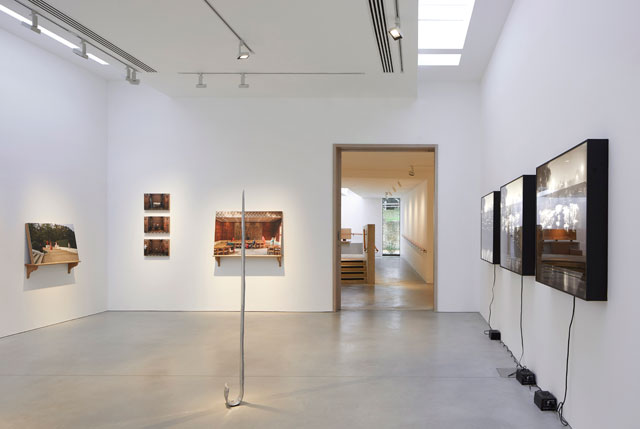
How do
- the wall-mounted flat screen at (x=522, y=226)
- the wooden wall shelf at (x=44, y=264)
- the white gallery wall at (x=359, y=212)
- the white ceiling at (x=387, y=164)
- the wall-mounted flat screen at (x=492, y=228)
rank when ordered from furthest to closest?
1. the white gallery wall at (x=359, y=212)
2. the white ceiling at (x=387, y=164)
3. the wooden wall shelf at (x=44, y=264)
4. the wall-mounted flat screen at (x=492, y=228)
5. the wall-mounted flat screen at (x=522, y=226)

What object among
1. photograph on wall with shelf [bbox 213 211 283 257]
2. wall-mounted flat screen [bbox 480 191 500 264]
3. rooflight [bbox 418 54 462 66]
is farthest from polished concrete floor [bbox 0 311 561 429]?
rooflight [bbox 418 54 462 66]

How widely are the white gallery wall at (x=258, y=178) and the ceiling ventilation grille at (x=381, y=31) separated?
1886 mm

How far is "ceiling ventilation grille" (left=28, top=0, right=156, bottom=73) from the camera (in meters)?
4.85

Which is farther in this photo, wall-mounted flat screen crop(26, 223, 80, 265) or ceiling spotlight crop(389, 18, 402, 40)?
wall-mounted flat screen crop(26, 223, 80, 265)

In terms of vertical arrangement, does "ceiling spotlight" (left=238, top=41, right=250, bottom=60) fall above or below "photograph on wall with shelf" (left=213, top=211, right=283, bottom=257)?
above

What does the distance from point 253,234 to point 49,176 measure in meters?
3.26

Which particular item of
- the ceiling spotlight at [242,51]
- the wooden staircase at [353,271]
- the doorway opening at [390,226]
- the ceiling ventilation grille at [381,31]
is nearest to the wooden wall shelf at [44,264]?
the ceiling spotlight at [242,51]

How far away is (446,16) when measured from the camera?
255 inches

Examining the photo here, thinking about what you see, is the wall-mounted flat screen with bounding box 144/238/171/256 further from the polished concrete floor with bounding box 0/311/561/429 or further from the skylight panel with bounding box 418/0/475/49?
the skylight panel with bounding box 418/0/475/49

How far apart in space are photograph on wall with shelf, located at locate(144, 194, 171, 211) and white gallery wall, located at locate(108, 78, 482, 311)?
0.38 feet

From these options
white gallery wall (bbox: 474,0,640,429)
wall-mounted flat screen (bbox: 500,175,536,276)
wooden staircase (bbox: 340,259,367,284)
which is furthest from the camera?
wooden staircase (bbox: 340,259,367,284)

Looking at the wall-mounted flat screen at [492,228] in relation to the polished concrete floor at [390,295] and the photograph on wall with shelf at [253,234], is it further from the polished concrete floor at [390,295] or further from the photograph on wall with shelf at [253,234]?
the photograph on wall with shelf at [253,234]

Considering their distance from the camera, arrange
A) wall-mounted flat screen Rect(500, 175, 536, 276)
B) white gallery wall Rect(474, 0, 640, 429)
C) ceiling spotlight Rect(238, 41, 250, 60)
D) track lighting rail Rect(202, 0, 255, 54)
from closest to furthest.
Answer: white gallery wall Rect(474, 0, 640, 429)
wall-mounted flat screen Rect(500, 175, 536, 276)
track lighting rail Rect(202, 0, 255, 54)
ceiling spotlight Rect(238, 41, 250, 60)

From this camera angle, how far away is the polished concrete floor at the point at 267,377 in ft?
12.3
